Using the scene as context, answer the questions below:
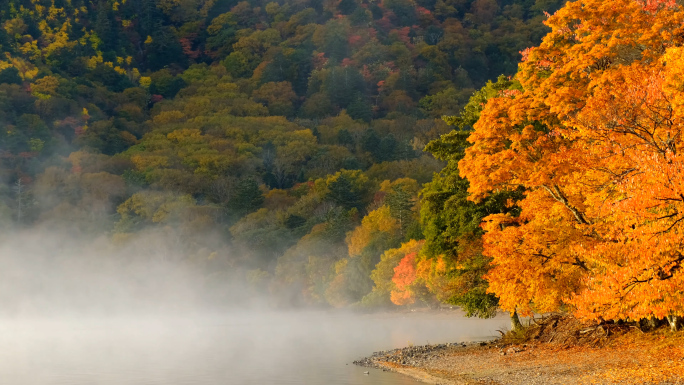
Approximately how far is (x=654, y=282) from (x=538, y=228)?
32.7ft

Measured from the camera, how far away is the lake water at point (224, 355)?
3709 cm

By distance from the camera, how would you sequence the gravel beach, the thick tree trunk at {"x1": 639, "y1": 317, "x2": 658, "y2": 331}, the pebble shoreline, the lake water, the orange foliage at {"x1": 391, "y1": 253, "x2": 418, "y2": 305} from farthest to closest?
the orange foliage at {"x1": 391, "y1": 253, "x2": 418, "y2": 305} < the pebble shoreline < the lake water < the thick tree trunk at {"x1": 639, "y1": 317, "x2": 658, "y2": 331} < the gravel beach

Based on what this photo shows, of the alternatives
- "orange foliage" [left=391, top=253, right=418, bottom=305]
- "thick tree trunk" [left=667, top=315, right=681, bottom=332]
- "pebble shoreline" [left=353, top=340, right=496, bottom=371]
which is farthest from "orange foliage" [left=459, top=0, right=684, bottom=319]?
"orange foliage" [left=391, top=253, right=418, bottom=305]

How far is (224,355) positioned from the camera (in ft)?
166

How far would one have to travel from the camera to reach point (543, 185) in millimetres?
30375

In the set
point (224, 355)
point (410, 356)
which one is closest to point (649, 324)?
point (410, 356)

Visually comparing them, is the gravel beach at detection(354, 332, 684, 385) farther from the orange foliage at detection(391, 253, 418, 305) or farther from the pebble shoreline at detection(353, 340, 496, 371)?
the orange foliage at detection(391, 253, 418, 305)

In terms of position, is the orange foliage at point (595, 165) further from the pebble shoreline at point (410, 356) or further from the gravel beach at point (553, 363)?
the pebble shoreline at point (410, 356)

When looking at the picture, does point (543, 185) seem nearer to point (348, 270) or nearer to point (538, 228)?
A: point (538, 228)

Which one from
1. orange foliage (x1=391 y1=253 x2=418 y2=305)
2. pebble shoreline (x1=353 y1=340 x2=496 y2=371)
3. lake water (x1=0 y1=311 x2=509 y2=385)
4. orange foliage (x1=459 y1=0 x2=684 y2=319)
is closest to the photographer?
orange foliage (x1=459 y1=0 x2=684 y2=319)

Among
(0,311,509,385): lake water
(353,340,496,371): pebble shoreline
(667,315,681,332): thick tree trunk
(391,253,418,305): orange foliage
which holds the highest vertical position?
(391,253,418,305): orange foliage

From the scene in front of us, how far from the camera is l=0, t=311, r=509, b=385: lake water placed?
122 feet

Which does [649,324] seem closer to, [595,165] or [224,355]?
[595,165]

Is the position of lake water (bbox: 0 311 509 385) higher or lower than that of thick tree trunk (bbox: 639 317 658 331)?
higher
